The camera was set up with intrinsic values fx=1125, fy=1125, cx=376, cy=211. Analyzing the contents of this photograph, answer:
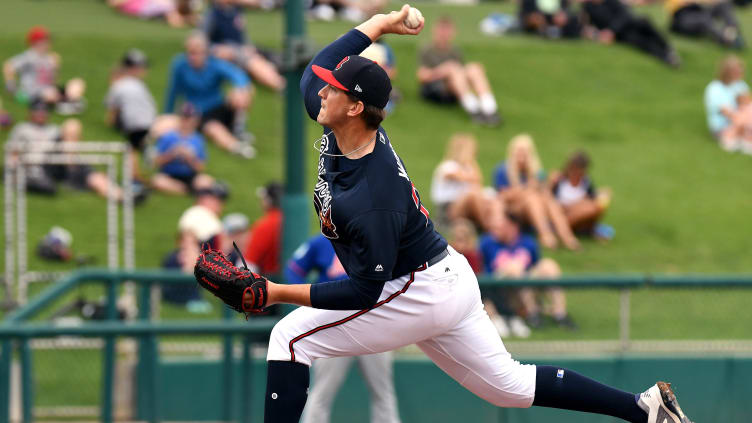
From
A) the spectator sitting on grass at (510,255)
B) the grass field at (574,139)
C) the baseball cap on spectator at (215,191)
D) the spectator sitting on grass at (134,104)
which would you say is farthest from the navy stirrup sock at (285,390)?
the spectator sitting on grass at (134,104)

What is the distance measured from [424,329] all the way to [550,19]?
13.5 metres

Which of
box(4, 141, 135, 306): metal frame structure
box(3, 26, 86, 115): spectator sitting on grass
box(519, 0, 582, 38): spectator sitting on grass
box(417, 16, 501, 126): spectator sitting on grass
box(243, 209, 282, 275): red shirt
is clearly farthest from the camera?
box(519, 0, 582, 38): spectator sitting on grass

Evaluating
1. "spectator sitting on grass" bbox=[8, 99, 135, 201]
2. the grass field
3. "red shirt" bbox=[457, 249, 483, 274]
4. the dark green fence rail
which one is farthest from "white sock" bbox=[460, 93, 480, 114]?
the dark green fence rail

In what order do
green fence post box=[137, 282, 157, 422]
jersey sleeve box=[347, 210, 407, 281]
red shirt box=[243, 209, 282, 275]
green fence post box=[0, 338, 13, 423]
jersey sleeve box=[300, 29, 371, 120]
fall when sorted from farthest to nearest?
red shirt box=[243, 209, 282, 275]
green fence post box=[137, 282, 157, 422]
green fence post box=[0, 338, 13, 423]
jersey sleeve box=[300, 29, 371, 120]
jersey sleeve box=[347, 210, 407, 281]

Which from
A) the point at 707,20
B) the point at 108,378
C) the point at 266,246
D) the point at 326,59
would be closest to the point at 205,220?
the point at 266,246

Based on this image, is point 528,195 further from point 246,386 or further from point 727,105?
point 246,386

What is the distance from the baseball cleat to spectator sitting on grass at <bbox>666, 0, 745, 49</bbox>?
14635 millimetres

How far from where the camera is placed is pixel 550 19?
55.9 feet

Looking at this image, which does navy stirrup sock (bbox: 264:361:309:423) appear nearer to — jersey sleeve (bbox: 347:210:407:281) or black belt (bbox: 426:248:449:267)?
jersey sleeve (bbox: 347:210:407:281)

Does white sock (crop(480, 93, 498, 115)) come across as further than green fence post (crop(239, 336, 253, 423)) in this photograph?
Yes

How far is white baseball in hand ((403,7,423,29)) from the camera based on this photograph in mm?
4363

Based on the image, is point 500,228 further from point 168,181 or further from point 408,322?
point 408,322

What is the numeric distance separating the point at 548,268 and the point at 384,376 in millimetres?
3391

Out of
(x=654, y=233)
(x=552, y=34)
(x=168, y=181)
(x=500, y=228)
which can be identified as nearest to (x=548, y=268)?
(x=500, y=228)
